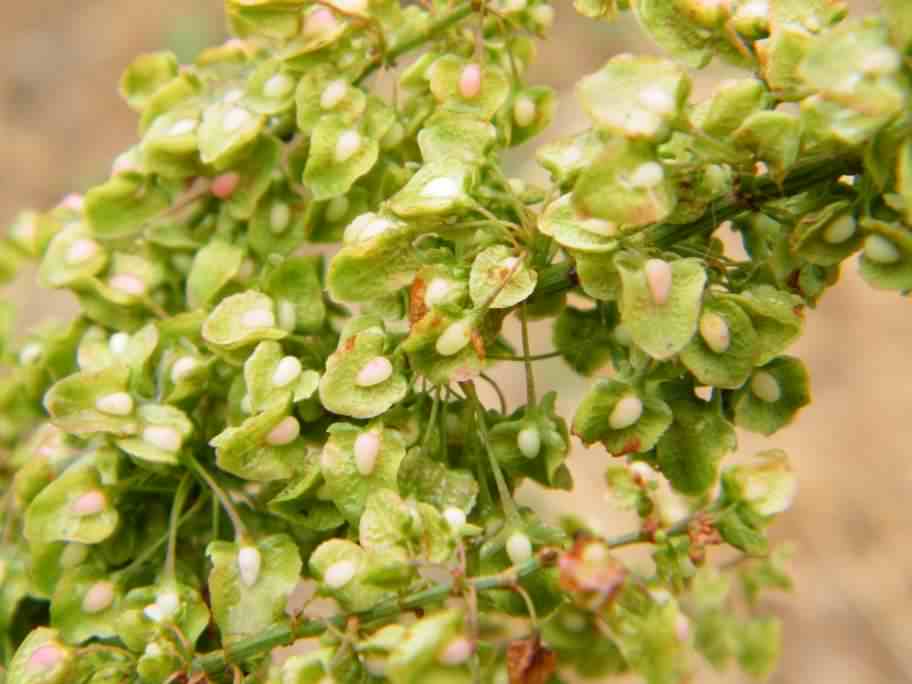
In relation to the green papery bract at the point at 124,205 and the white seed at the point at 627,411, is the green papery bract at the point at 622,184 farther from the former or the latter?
the green papery bract at the point at 124,205

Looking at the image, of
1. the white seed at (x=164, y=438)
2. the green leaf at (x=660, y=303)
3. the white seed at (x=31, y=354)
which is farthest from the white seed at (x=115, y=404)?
the green leaf at (x=660, y=303)

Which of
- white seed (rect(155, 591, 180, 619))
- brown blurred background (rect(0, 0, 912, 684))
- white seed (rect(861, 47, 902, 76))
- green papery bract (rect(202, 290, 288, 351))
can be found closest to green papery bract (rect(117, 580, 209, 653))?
white seed (rect(155, 591, 180, 619))

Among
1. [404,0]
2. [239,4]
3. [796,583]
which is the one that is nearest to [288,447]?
[239,4]

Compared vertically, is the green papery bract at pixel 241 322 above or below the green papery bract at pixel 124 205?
below

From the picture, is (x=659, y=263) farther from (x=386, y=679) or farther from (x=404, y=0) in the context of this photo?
(x=404, y=0)

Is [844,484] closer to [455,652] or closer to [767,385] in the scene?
[767,385]

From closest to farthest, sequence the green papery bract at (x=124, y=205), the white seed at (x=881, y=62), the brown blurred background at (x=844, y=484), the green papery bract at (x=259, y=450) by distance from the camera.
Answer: the white seed at (x=881, y=62), the green papery bract at (x=259, y=450), the green papery bract at (x=124, y=205), the brown blurred background at (x=844, y=484)
